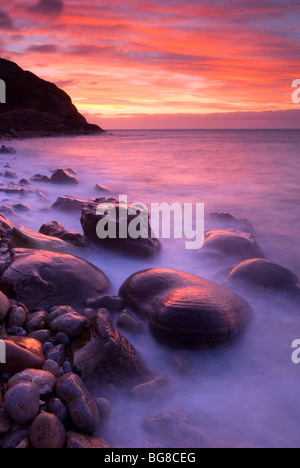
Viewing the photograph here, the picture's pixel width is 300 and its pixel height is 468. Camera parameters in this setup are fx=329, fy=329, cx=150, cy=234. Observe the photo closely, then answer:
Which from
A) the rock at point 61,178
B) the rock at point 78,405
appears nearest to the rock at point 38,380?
the rock at point 78,405

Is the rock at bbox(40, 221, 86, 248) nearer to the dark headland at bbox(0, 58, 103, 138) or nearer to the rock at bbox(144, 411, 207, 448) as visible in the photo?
the rock at bbox(144, 411, 207, 448)

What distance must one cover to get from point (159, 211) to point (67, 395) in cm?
526

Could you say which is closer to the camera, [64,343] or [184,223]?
[64,343]

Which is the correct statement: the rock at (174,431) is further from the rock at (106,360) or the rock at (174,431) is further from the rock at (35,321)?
the rock at (35,321)

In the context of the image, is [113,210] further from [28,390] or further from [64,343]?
[28,390]

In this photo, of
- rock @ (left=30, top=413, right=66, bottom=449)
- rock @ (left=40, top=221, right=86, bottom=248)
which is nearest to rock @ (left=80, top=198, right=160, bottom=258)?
rock @ (left=40, top=221, right=86, bottom=248)

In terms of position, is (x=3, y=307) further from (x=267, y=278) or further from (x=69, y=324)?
(x=267, y=278)

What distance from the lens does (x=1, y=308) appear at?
7.59 ft

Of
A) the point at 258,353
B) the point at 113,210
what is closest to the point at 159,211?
the point at 113,210

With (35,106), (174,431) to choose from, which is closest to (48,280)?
(174,431)

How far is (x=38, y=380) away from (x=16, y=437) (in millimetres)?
291

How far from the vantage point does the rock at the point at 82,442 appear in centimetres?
162

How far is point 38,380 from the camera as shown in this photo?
5.96 feet
